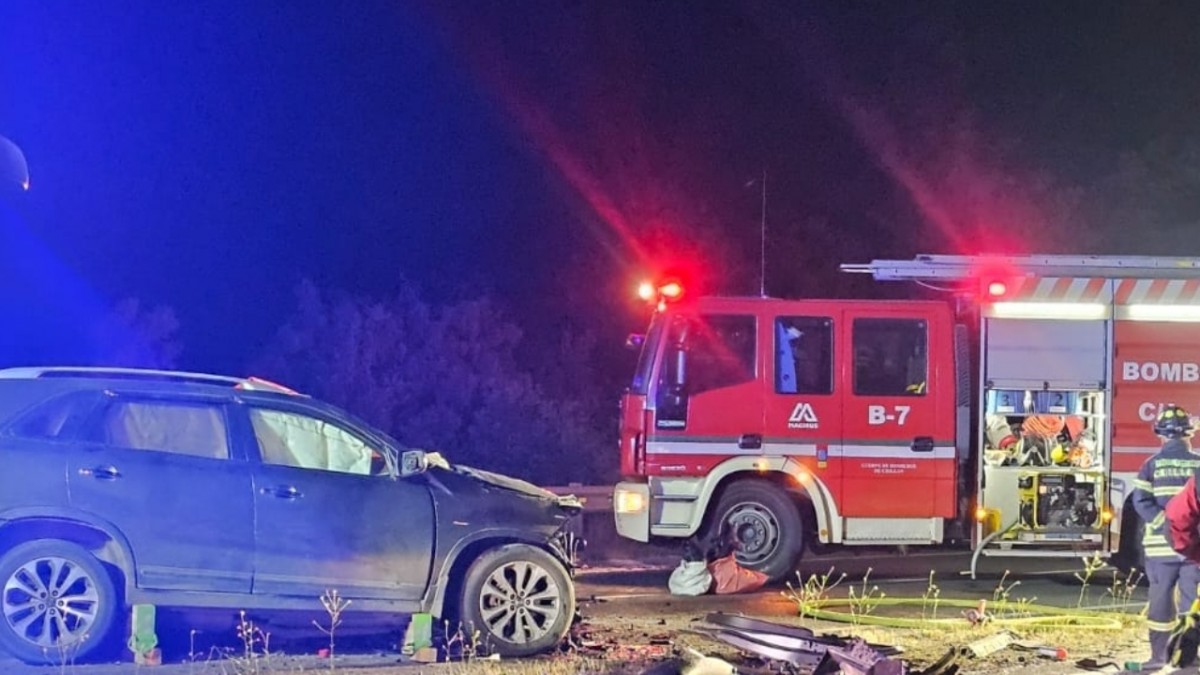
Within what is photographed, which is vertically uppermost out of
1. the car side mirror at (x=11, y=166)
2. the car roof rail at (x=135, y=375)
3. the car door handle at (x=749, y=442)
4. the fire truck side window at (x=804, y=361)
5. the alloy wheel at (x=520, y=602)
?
the car side mirror at (x=11, y=166)

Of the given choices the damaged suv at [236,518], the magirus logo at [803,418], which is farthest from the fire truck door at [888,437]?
the damaged suv at [236,518]

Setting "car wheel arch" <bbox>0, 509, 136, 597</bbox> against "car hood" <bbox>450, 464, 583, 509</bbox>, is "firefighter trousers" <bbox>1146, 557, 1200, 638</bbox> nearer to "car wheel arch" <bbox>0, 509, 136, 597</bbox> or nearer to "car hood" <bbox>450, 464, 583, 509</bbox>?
"car hood" <bbox>450, 464, 583, 509</bbox>

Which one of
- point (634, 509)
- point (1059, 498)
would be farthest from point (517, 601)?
point (1059, 498)

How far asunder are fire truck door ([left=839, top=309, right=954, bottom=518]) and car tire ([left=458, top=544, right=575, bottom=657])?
11.3ft

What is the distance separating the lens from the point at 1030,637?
8203 millimetres

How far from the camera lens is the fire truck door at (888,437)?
1030 centimetres

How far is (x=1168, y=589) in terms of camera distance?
7.37m

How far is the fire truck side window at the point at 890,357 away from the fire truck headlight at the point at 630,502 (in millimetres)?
1916

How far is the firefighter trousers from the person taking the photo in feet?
24.0

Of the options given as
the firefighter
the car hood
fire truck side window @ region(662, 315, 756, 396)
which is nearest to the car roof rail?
the car hood

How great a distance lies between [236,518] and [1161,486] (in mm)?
5264

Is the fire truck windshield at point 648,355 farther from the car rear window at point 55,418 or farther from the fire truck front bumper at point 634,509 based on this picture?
the car rear window at point 55,418

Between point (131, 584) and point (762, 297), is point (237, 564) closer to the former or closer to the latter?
point (131, 584)

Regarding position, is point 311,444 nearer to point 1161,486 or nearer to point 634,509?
point 634,509
